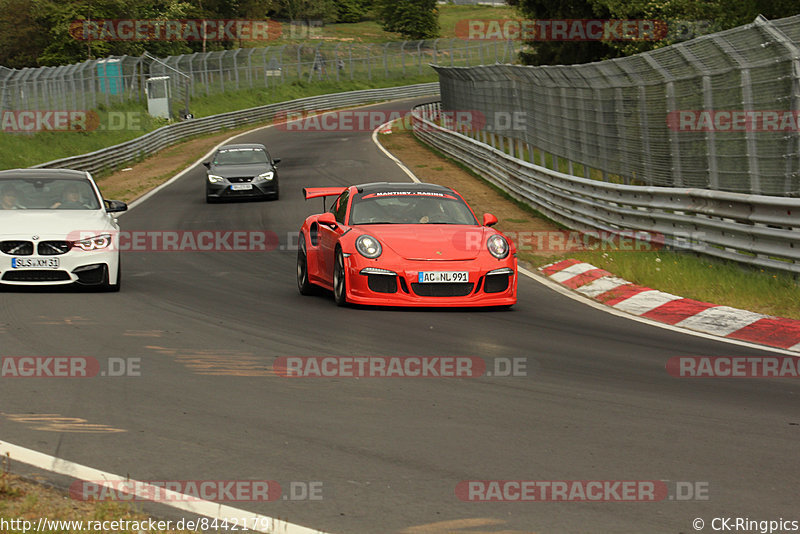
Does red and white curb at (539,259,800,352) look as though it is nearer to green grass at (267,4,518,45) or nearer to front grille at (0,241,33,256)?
front grille at (0,241,33,256)

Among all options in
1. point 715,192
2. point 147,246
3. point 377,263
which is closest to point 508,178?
point 147,246

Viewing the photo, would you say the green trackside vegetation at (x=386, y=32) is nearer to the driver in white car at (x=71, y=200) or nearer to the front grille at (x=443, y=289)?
the driver in white car at (x=71, y=200)

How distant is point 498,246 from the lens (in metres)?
11.3

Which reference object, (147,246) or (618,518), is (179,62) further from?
(618,518)

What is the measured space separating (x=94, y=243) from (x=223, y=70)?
175 feet

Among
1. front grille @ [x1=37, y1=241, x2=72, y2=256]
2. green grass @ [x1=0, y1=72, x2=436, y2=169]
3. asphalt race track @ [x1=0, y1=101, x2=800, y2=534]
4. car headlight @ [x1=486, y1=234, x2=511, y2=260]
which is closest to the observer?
asphalt race track @ [x1=0, y1=101, x2=800, y2=534]

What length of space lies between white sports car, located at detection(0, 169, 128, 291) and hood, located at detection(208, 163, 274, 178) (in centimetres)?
1345

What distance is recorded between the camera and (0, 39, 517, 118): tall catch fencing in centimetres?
3947

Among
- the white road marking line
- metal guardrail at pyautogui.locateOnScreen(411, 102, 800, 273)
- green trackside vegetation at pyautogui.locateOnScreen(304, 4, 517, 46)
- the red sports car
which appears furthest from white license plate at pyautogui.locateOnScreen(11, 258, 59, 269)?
green trackside vegetation at pyautogui.locateOnScreen(304, 4, 517, 46)

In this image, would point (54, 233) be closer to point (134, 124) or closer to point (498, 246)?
point (498, 246)

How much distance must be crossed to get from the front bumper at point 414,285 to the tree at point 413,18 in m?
104

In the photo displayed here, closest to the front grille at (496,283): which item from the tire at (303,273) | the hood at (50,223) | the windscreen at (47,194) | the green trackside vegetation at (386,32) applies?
the tire at (303,273)

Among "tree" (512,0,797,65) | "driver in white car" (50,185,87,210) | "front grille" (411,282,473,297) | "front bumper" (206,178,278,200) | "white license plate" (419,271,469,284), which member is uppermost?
"tree" (512,0,797,65)

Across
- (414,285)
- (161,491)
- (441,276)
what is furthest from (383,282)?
(161,491)
